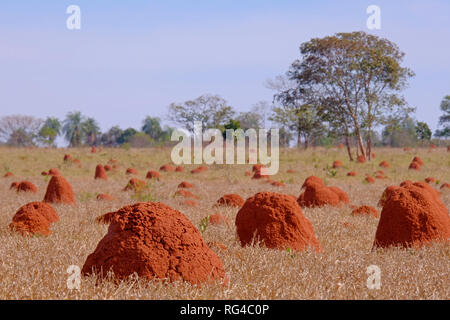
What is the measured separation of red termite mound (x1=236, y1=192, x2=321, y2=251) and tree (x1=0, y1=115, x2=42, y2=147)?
218ft

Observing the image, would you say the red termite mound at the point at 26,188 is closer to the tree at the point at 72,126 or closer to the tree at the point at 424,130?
the tree at the point at 424,130

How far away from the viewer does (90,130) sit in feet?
257

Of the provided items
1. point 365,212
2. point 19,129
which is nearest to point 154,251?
point 365,212

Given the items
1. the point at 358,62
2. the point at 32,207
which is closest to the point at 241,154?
the point at 358,62

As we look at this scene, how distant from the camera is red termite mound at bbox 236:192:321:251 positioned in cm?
638

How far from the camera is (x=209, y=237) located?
7227mm

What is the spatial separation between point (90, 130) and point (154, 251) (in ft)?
250

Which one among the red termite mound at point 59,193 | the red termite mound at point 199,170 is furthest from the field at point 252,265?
the red termite mound at point 199,170

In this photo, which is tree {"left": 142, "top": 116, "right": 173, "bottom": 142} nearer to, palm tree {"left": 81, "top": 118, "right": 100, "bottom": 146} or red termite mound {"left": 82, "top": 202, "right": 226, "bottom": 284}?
palm tree {"left": 81, "top": 118, "right": 100, "bottom": 146}

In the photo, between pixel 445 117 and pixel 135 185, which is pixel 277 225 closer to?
pixel 135 185

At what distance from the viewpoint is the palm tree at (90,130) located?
77.4 metres
